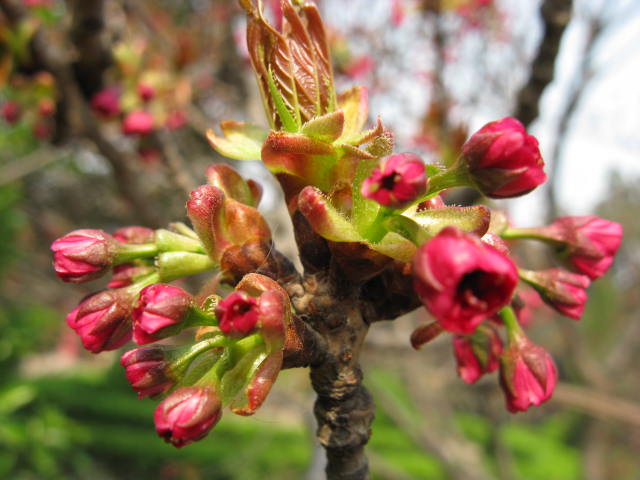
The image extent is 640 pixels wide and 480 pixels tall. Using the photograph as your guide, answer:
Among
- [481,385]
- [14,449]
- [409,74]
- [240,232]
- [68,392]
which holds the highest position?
[240,232]

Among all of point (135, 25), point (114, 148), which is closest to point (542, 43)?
point (114, 148)

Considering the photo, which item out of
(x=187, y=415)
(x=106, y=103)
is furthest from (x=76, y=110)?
(x=187, y=415)

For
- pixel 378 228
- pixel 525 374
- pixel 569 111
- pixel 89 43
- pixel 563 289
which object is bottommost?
pixel 569 111

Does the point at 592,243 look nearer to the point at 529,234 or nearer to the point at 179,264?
the point at 529,234

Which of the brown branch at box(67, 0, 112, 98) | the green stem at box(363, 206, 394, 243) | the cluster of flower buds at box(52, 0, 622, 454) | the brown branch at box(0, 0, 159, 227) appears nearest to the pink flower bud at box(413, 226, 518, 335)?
the cluster of flower buds at box(52, 0, 622, 454)

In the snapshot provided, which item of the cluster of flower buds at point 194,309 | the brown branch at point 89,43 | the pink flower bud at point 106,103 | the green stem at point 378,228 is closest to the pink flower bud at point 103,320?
the cluster of flower buds at point 194,309

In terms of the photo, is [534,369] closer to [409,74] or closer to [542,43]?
[542,43]

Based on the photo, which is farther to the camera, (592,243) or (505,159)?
(592,243)
